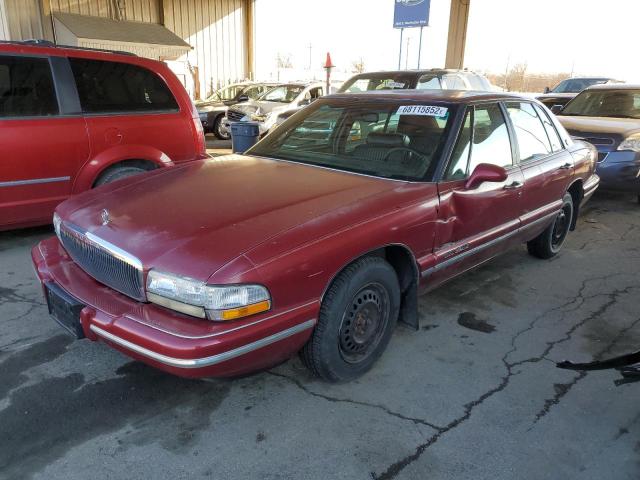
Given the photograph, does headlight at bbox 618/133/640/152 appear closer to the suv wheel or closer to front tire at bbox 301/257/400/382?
front tire at bbox 301/257/400/382

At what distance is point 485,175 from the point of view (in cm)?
322

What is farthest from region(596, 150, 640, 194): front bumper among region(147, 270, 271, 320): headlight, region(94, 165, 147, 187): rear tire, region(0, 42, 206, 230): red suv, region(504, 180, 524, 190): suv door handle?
region(147, 270, 271, 320): headlight

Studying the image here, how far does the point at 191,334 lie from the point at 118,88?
3788 millimetres

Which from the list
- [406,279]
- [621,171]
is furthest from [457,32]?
[406,279]

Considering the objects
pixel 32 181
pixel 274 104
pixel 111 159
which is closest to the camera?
pixel 32 181

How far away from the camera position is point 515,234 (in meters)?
4.05

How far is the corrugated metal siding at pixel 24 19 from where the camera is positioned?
44.1 ft

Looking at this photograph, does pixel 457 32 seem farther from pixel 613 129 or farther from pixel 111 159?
pixel 111 159

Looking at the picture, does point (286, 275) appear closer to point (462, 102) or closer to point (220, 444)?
point (220, 444)

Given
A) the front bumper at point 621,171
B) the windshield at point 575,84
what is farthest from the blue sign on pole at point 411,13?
the front bumper at point 621,171

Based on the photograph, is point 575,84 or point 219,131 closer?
point 219,131

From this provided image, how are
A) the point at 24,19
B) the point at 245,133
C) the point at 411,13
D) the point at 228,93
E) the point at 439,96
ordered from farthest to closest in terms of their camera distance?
the point at 228,93 < the point at 411,13 < the point at 24,19 < the point at 245,133 < the point at 439,96

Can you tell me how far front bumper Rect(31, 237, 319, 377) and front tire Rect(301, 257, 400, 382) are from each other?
14 cm

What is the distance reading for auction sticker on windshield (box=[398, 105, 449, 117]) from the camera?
3.46 metres
